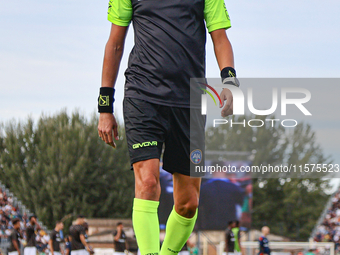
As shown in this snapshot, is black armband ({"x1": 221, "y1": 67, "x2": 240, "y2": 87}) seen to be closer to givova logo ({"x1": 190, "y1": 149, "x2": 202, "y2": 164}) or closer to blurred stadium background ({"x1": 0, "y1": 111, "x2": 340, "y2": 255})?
givova logo ({"x1": 190, "y1": 149, "x2": 202, "y2": 164})

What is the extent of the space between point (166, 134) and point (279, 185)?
170ft

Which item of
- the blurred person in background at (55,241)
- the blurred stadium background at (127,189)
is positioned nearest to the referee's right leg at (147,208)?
the blurred person in background at (55,241)

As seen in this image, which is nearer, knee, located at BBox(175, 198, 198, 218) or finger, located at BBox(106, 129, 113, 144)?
finger, located at BBox(106, 129, 113, 144)

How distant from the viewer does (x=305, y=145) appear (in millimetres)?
48531

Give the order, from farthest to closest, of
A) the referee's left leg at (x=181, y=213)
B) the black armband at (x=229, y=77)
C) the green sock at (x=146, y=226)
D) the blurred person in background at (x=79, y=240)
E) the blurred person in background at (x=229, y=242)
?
the blurred person in background at (x=229, y=242) < the blurred person in background at (x=79, y=240) < the referee's left leg at (x=181, y=213) < the black armband at (x=229, y=77) < the green sock at (x=146, y=226)

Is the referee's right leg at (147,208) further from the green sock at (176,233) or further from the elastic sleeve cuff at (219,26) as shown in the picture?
the elastic sleeve cuff at (219,26)

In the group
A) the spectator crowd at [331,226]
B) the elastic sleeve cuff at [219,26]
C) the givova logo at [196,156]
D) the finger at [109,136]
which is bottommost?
the spectator crowd at [331,226]

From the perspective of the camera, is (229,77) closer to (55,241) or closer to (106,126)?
(106,126)

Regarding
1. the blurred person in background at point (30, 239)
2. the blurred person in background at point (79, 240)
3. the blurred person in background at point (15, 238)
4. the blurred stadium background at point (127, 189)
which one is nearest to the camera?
the blurred person in background at point (15, 238)

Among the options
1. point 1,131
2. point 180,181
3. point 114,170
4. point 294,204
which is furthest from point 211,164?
point 294,204

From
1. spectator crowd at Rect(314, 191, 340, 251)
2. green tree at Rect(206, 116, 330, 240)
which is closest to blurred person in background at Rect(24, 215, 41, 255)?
spectator crowd at Rect(314, 191, 340, 251)

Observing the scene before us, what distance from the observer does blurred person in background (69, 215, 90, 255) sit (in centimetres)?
1442

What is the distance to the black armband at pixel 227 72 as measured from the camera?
3.06 meters

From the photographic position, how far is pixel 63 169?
38.2m
